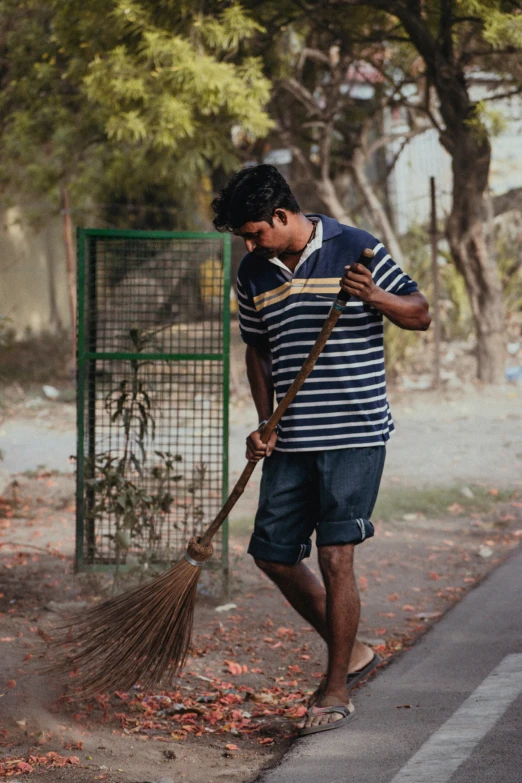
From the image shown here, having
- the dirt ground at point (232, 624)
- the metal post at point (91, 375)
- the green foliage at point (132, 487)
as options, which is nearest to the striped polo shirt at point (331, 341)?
the dirt ground at point (232, 624)

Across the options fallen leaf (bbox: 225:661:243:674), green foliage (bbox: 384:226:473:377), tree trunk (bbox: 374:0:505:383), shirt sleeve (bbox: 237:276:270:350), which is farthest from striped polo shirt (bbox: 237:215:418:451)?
green foliage (bbox: 384:226:473:377)

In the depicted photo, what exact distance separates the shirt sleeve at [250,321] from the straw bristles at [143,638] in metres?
0.78

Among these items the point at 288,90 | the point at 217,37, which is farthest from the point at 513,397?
the point at 217,37

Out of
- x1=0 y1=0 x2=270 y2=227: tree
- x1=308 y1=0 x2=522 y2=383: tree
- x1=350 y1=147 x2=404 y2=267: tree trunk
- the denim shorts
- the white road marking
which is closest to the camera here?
the white road marking

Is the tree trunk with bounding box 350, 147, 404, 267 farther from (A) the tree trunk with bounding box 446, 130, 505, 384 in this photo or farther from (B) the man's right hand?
(B) the man's right hand

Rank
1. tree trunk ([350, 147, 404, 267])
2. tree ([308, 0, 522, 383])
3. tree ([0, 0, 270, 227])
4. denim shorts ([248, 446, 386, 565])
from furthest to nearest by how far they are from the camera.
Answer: tree trunk ([350, 147, 404, 267]) < tree ([308, 0, 522, 383]) < tree ([0, 0, 270, 227]) < denim shorts ([248, 446, 386, 565])

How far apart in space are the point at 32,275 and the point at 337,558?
15325 mm

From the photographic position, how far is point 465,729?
10.9 feet

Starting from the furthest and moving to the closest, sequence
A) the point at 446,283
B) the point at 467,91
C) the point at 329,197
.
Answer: the point at 446,283 → the point at 329,197 → the point at 467,91

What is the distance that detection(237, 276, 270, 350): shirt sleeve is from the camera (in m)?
3.68

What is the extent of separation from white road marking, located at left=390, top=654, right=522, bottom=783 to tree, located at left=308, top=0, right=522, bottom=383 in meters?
6.95

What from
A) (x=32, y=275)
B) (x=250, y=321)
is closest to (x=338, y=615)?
(x=250, y=321)

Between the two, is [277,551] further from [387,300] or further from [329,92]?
[329,92]

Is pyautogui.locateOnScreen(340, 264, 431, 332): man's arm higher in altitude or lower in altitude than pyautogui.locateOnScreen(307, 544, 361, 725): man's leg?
higher
